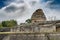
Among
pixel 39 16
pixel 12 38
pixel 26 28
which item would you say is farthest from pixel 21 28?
pixel 39 16

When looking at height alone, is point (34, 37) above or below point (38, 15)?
below

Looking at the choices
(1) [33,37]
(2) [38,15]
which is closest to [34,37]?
(1) [33,37]

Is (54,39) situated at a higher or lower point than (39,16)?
lower

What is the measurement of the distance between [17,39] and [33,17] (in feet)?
56.7

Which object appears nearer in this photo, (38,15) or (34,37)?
(34,37)

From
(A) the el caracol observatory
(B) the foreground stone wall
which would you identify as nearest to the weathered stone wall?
(B) the foreground stone wall

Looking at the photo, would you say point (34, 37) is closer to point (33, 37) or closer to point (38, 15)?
point (33, 37)

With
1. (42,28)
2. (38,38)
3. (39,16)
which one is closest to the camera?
(38,38)

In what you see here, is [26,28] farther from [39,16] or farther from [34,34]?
[39,16]

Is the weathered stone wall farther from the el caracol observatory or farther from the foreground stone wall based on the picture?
the el caracol observatory

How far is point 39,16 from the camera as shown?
2412 cm

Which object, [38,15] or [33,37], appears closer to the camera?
[33,37]

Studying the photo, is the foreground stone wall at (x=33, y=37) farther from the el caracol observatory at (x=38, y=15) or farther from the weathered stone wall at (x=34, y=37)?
the el caracol observatory at (x=38, y=15)

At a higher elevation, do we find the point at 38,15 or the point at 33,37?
the point at 38,15
